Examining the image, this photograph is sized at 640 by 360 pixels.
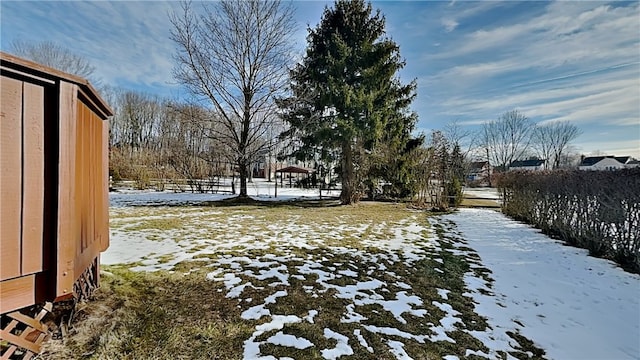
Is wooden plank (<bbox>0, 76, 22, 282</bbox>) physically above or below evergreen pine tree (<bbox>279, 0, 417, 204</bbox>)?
below

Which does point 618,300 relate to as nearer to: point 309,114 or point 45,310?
point 45,310

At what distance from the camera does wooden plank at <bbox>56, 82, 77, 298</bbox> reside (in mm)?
1695

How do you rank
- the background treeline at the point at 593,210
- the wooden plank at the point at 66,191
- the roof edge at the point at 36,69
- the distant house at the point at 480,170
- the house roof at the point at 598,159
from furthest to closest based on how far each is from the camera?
1. the house roof at the point at 598,159
2. the distant house at the point at 480,170
3. the background treeline at the point at 593,210
4. the wooden plank at the point at 66,191
5. the roof edge at the point at 36,69

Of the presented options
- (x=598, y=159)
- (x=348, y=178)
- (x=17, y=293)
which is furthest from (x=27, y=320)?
(x=598, y=159)

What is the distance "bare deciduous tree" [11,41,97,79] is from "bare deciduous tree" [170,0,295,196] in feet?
33.0

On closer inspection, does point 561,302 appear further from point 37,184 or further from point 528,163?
point 528,163

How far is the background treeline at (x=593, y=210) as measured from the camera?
15.2ft

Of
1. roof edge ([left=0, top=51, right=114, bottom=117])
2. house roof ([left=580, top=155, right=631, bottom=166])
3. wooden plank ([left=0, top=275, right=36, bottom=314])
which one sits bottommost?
wooden plank ([left=0, top=275, right=36, bottom=314])

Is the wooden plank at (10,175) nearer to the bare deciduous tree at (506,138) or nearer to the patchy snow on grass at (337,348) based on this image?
the patchy snow on grass at (337,348)

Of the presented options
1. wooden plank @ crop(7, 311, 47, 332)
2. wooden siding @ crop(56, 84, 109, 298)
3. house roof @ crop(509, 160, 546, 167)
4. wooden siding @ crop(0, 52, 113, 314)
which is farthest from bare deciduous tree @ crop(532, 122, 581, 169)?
wooden plank @ crop(7, 311, 47, 332)

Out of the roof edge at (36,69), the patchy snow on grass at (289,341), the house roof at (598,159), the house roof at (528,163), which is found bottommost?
the patchy snow on grass at (289,341)

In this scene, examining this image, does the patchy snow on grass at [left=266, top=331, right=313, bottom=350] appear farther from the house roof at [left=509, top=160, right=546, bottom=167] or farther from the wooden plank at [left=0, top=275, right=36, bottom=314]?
the house roof at [left=509, top=160, right=546, bottom=167]

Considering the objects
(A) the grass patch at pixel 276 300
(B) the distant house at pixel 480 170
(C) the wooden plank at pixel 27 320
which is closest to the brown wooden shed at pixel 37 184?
(C) the wooden plank at pixel 27 320

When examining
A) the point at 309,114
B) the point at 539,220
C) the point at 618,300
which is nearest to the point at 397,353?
the point at 618,300
